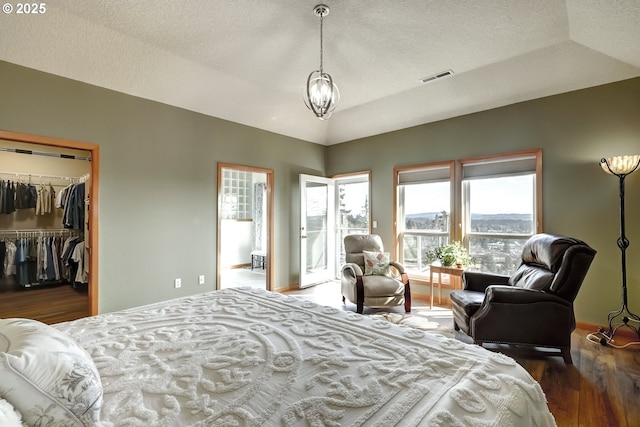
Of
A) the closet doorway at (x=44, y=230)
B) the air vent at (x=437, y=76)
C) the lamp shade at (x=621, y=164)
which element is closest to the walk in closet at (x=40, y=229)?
the closet doorway at (x=44, y=230)

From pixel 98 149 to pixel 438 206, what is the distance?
4640 mm

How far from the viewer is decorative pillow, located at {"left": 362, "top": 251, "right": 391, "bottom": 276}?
4219 mm

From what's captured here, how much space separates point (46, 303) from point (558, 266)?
6.24m

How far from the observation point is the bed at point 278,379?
805 millimetres

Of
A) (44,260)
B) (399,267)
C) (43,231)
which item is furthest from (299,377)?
(43,231)

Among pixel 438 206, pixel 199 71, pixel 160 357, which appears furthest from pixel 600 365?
pixel 199 71

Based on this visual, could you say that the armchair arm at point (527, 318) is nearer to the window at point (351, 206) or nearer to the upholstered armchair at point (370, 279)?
the upholstered armchair at point (370, 279)

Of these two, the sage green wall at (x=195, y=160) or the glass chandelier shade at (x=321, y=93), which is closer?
the glass chandelier shade at (x=321, y=93)

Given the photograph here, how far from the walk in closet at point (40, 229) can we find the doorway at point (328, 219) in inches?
133

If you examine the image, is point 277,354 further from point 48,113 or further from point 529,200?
point 529,200

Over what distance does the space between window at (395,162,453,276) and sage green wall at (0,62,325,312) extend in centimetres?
262

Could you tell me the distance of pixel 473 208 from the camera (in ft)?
14.1

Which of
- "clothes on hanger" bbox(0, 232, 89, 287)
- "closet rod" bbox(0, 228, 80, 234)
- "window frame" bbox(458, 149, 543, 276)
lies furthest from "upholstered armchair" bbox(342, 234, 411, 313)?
"closet rod" bbox(0, 228, 80, 234)

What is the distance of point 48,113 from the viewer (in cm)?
297
